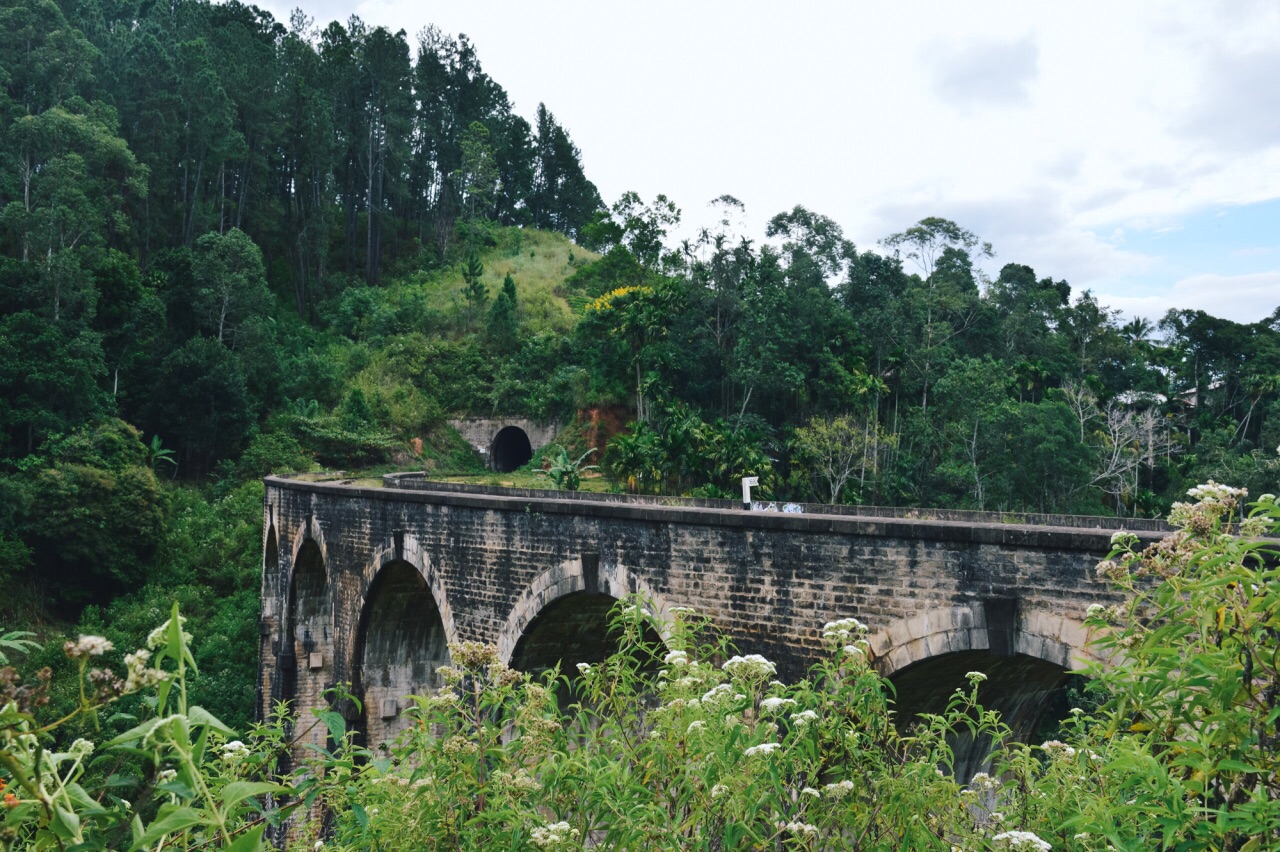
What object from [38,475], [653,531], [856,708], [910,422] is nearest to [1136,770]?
[856,708]

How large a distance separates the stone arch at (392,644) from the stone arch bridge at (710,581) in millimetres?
37

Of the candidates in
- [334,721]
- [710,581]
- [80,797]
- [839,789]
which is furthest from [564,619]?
[80,797]

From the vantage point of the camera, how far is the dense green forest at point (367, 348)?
26031 millimetres

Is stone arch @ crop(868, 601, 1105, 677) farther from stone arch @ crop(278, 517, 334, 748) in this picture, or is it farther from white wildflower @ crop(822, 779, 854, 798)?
stone arch @ crop(278, 517, 334, 748)

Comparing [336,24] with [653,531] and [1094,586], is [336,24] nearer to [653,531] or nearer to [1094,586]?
[653,531]

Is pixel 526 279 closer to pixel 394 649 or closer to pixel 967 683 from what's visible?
pixel 394 649

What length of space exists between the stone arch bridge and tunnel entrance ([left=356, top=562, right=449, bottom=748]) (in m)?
0.03

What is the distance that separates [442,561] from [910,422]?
2599 cm

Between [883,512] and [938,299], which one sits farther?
[938,299]

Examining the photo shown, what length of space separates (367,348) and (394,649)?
87.8 feet

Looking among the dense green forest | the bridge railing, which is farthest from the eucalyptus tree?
the bridge railing

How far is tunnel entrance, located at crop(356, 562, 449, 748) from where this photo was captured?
629 inches

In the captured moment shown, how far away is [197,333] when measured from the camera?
32.3 meters

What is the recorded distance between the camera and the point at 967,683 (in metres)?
8.73
